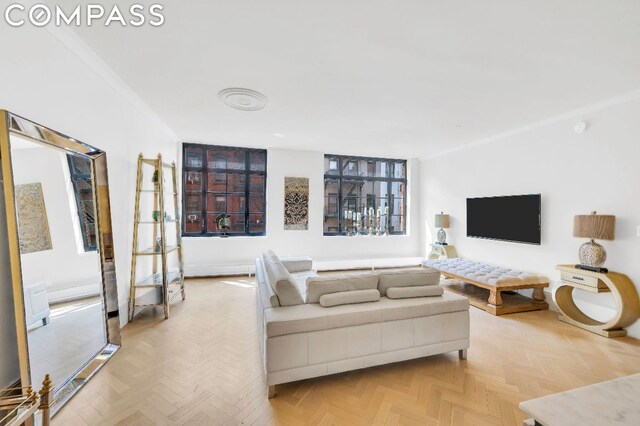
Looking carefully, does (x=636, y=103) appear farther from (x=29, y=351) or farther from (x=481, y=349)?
(x=29, y=351)

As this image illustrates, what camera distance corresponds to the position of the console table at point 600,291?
2.90 meters

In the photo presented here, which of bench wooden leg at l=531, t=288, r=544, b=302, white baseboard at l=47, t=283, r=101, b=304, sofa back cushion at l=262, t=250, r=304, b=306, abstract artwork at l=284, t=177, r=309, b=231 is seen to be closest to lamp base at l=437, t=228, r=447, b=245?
bench wooden leg at l=531, t=288, r=544, b=302

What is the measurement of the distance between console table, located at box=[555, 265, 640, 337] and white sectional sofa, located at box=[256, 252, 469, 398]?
1.92 metres

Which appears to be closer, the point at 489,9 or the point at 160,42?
the point at 489,9

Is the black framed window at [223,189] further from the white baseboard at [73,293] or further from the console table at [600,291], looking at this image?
the console table at [600,291]

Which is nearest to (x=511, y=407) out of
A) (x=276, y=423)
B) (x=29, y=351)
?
(x=276, y=423)

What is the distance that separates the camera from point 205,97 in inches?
128

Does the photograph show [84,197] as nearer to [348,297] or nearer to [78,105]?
[78,105]

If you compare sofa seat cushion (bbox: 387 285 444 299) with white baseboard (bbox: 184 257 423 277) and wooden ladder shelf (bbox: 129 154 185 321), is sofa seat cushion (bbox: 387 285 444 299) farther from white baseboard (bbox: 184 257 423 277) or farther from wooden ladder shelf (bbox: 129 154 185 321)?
white baseboard (bbox: 184 257 423 277)

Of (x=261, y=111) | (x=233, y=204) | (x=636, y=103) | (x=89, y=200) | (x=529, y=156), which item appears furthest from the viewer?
(x=233, y=204)

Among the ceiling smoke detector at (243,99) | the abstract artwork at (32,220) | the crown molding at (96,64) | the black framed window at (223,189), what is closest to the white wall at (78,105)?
the crown molding at (96,64)

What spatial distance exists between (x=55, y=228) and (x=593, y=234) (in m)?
5.28

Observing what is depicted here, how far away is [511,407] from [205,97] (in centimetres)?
418

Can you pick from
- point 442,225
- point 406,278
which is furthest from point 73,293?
point 442,225
